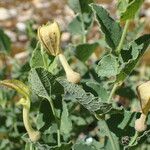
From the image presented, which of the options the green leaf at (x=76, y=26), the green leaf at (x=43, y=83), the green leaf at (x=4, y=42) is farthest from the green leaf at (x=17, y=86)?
the green leaf at (x=4, y=42)

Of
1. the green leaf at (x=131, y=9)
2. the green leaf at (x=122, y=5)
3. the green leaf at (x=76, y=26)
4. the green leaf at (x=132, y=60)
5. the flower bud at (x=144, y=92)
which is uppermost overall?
the green leaf at (x=76, y=26)

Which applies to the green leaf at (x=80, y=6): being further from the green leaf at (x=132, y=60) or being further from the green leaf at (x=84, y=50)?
the green leaf at (x=132, y=60)

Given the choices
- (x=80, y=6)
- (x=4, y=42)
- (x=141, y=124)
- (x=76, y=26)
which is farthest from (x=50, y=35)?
(x=4, y=42)

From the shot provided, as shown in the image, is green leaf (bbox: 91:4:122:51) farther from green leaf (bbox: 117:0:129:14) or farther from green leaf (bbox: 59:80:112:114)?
green leaf (bbox: 59:80:112:114)

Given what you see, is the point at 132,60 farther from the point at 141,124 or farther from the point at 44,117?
the point at 44,117

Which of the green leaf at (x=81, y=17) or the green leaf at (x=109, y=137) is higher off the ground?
the green leaf at (x=81, y=17)
